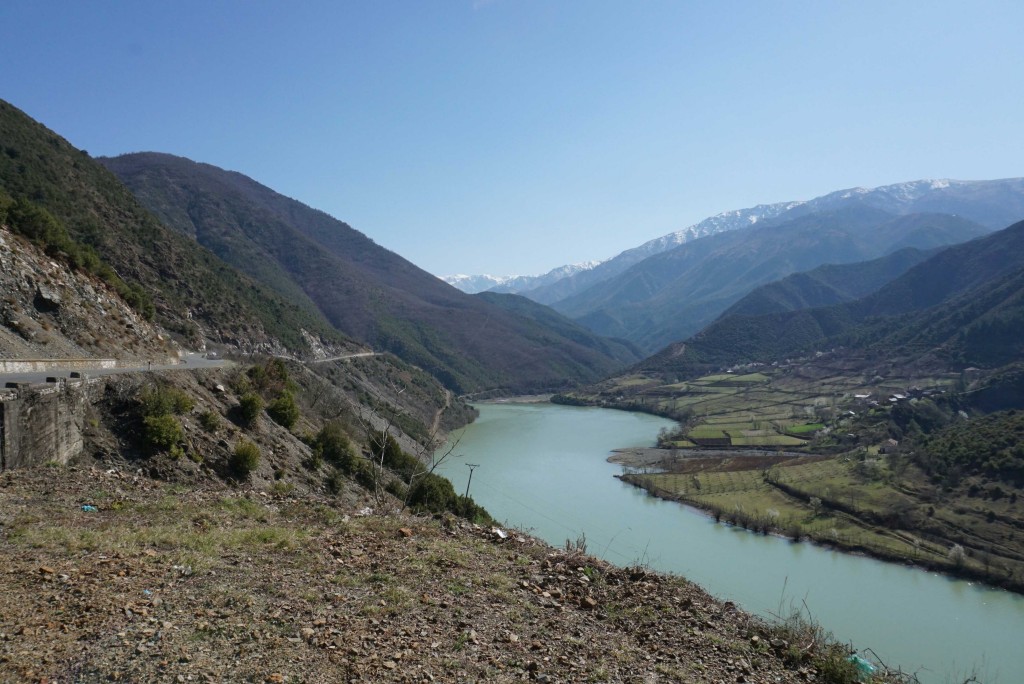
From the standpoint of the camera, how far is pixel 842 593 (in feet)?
89.7

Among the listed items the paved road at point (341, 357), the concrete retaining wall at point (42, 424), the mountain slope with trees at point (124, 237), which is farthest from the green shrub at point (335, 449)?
the paved road at point (341, 357)

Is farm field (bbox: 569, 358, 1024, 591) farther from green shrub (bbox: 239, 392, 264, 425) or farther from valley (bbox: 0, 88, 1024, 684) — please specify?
green shrub (bbox: 239, 392, 264, 425)

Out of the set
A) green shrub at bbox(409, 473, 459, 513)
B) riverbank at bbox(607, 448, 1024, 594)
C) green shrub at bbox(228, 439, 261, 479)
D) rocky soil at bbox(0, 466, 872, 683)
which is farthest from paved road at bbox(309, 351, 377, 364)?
rocky soil at bbox(0, 466, 872, 683)

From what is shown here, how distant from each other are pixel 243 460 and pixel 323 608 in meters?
7.66

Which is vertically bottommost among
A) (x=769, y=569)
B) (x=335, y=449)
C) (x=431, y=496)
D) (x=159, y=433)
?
(x=769, y=569)

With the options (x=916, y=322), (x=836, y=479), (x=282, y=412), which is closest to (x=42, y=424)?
(x=282, y=412)

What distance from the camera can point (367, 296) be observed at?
366 feet

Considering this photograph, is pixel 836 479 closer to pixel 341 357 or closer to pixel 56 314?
pixel 341 357

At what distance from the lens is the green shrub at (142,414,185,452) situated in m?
10.8

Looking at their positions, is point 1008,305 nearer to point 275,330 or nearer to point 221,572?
point 275,330

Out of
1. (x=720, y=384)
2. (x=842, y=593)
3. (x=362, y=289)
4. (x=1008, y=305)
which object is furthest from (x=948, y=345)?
(x=362, y=289)

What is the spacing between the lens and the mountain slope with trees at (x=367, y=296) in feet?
329

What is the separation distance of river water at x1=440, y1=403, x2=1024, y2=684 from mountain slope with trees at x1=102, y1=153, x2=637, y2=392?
53.8 meters

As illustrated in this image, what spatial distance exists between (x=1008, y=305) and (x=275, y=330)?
9957 centimetres
